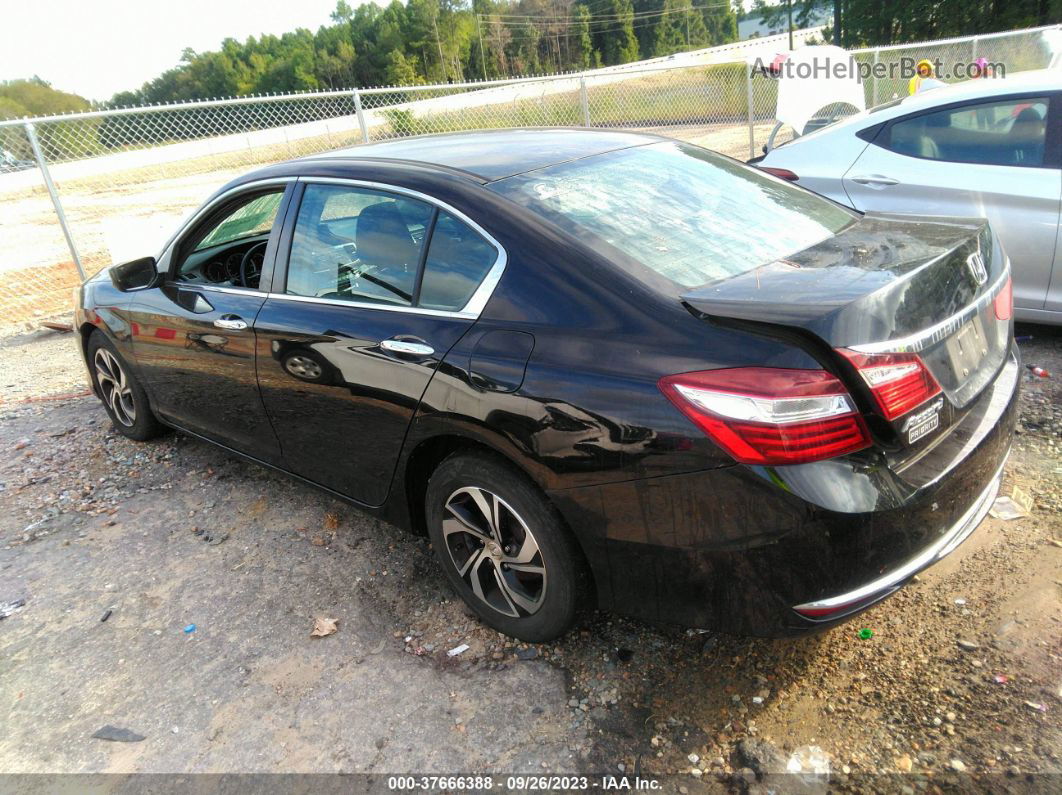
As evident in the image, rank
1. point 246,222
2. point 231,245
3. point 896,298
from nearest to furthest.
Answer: point 896,298 → point 246,222 → point 231,245

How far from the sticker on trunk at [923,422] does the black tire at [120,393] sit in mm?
4050

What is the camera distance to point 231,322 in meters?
3.42

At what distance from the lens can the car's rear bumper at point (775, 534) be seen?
77.9 inches

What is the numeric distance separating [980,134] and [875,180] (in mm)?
653

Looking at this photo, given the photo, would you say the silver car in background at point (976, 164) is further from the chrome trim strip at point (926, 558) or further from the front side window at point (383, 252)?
the front side window at point (383, 252)

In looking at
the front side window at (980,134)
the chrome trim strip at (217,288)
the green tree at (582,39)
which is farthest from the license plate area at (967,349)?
the green tree at (582,39)

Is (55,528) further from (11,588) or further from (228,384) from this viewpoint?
(228,384)

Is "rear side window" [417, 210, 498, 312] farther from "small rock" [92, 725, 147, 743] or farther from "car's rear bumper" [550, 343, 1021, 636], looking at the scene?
"small rock" [92, 725, 147, 743]

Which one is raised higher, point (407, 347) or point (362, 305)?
point (362, 305)

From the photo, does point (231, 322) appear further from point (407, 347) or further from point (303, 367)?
point (407, 347)

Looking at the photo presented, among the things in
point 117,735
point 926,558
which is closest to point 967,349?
point 926,558

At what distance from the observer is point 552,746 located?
7.64 feet

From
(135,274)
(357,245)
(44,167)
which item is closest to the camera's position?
(357,245)

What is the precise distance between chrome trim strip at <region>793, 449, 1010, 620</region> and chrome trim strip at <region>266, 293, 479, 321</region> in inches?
54.2
